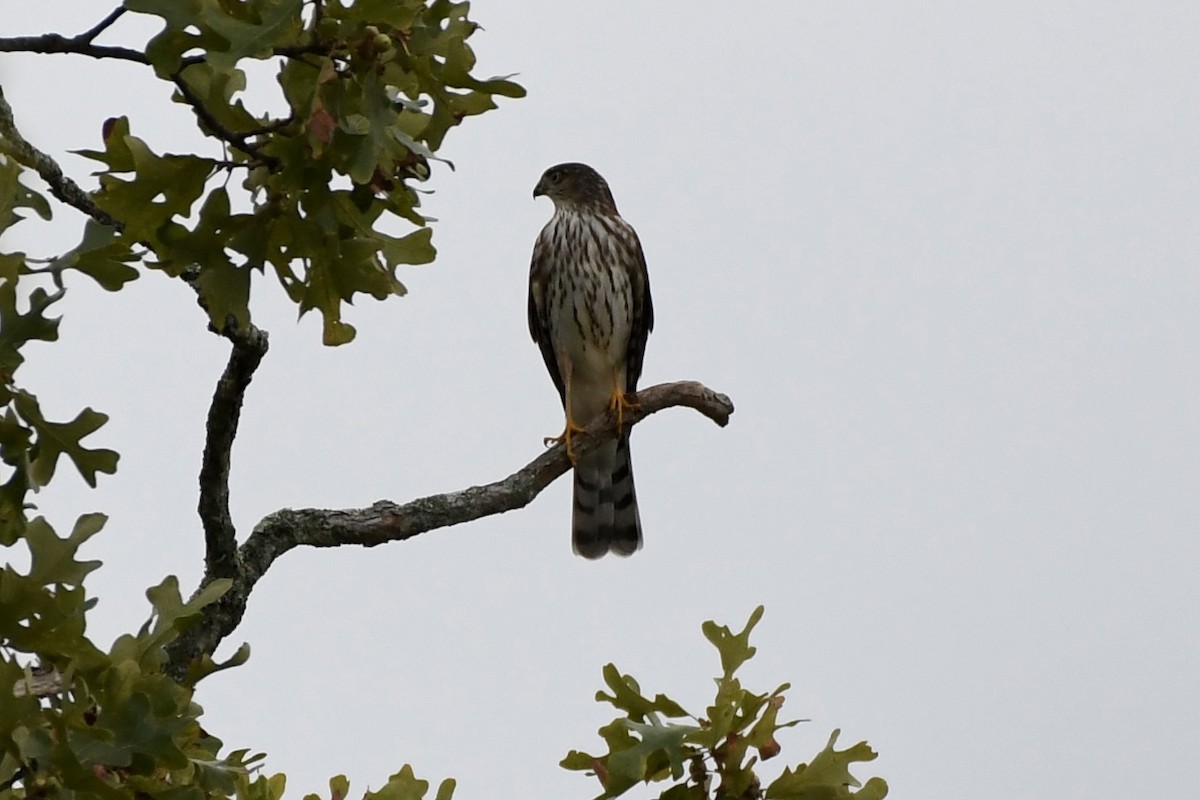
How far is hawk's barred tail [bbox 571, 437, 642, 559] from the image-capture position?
709cm

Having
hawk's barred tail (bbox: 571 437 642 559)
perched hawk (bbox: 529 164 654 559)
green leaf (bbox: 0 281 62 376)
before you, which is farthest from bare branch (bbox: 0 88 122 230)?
hawk's barred tail (bbox: 571 437 642 559)

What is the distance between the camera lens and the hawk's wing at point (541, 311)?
673 centimetres

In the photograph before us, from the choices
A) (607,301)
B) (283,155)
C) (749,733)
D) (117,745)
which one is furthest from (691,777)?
(607,301)

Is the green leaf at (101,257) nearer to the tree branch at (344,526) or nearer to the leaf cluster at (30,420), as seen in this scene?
the leaf cluster at (30,420)

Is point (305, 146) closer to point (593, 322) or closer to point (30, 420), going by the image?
point (30, 420)

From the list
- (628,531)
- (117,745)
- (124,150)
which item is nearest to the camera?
(117,745)

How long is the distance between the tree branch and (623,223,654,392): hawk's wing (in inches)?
87.8

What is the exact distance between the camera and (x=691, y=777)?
2.79 meters

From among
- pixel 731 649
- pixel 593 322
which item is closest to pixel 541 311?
pixel 593 322

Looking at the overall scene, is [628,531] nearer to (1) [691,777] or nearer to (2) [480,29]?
(1) [691,777]

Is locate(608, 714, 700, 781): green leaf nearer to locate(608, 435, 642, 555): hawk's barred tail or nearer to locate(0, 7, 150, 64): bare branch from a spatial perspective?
locate(0, 7, 150, 64): bare branch

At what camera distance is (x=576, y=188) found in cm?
699

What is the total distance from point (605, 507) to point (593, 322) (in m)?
0.98

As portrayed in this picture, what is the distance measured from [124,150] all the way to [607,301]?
426 centimetres
